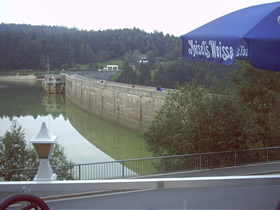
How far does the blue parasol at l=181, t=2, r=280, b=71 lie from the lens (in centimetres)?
285

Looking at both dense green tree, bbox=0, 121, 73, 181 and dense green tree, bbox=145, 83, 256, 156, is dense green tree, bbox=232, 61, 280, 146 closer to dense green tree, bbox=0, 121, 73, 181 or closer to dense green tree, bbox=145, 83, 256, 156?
dense green tree, bbox=145, 83, 256, 156

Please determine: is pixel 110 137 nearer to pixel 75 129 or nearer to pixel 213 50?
pixel 75 129

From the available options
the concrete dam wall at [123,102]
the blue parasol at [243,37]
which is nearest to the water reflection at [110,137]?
the concrete dam wall at [123,102]

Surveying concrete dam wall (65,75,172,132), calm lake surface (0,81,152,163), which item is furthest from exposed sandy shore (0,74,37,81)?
concrete dam wall (65,75,172,132)

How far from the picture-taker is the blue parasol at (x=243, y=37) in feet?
9.34

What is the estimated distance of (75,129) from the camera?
42344 mm

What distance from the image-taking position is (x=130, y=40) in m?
158

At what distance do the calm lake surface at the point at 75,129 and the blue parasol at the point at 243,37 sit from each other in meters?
17.5

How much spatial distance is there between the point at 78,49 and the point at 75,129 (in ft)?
344

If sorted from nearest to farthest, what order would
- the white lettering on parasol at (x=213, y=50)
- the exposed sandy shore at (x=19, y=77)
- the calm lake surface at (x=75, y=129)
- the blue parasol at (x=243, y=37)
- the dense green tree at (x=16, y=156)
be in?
the blue parasol at (x=243, y=37) < the white lettering on parasol at (x=213, y=50) < the dense green tree at (x=16, y=156) < the calm lake surface at (x=75, y=129) < the exposed sandy shore at (x=19, y=77)

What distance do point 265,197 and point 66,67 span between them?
129 m

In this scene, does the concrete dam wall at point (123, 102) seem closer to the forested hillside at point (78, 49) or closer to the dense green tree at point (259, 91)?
the dense green tree at point (259, 91)

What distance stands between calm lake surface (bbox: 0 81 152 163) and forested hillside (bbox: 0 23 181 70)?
191 feet

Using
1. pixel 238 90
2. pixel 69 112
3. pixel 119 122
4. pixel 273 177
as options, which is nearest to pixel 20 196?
pixel 273 177
